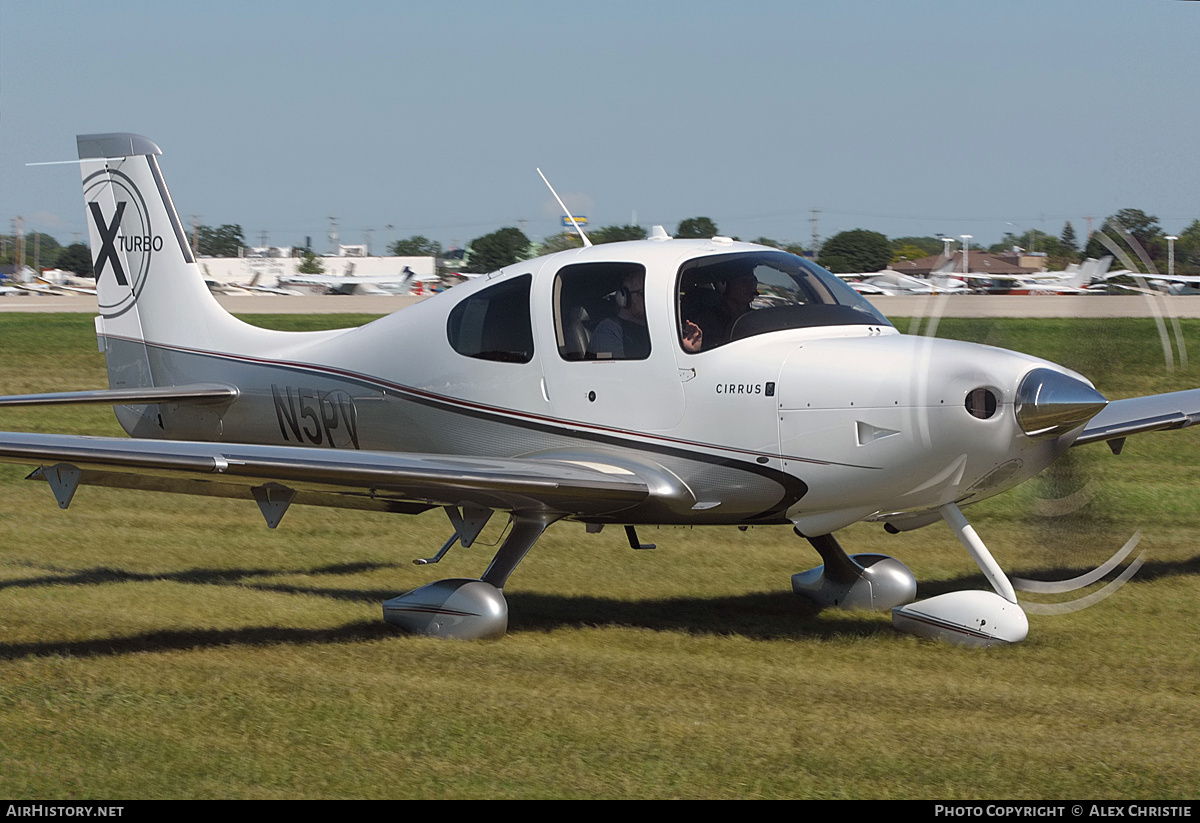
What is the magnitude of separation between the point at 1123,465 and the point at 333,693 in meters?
12.2

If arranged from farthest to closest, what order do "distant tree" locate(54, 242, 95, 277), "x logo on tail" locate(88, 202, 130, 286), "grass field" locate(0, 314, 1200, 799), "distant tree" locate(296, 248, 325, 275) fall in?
"distant tree" locate(54, 242, 95, 277) < "distant tree" locate(296, 248, 325, 275) < "x logo on tail" locate(88, 202, 130, 286) < "grass field" locate(0, 314, 1200, 799)

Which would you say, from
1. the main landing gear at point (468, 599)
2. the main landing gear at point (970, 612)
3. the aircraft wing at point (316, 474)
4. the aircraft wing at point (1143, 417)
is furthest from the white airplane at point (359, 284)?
the main landing gear at point (970, 612)

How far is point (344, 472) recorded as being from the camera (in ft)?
22.2

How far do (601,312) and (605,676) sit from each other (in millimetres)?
2280

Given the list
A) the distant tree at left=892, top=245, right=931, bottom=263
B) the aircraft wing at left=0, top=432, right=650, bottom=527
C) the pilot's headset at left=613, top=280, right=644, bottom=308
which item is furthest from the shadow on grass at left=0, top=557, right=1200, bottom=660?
the distant tree at left=892, top=245, right=931, bottom=263

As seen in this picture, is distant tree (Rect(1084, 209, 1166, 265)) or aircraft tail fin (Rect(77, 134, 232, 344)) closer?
distant tree (Rect(1084, 209, 1166, 265))

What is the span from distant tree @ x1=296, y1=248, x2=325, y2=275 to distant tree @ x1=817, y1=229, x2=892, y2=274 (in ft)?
332

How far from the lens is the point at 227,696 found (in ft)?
20.1

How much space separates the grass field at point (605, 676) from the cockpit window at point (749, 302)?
80 centimetres

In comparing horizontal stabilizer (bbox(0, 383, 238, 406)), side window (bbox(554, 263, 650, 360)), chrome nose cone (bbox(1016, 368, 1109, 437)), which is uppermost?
side window (bbox(554, 263, 650, 360))

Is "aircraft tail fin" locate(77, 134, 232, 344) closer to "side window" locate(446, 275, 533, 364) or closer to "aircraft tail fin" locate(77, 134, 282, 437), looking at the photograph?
"aircraft tail fin" locate(77, 134, 282, 437)

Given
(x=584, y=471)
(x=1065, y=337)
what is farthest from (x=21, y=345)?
(x=1065, y=337)

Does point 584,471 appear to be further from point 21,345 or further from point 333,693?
point 21,345

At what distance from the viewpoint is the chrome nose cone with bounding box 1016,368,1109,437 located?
6.20 m
